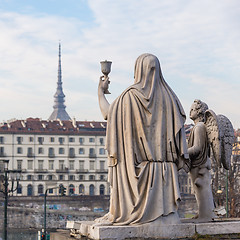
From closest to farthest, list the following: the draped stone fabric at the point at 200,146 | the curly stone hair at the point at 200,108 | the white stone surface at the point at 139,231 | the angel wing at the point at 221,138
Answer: the white stone surface at the point at 139,231 → the angel wing at the point at 221,138 → the draped stone fabric at the point at 200,146 → the curly stone hair at the point at 200,108

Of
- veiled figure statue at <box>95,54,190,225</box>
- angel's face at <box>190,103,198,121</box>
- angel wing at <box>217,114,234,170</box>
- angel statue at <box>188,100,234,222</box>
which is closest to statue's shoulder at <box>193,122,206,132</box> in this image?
angel statue at <box>188,100,234,222</box>

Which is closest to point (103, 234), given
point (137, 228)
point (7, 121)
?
point (137, 228)

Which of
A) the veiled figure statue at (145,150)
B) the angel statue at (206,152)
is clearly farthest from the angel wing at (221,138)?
the veiled figure statue at (145,150)

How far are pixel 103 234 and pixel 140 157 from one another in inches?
43.4

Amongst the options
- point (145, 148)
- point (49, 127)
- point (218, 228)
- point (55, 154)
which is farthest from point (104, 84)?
point (55, 154)

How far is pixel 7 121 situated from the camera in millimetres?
141250

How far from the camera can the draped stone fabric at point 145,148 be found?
340 inches

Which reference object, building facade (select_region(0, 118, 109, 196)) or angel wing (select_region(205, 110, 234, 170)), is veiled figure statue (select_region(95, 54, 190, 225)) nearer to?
angel wing (select_region(205, 110, 234, 170))

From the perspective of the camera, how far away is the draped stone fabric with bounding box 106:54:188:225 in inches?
340

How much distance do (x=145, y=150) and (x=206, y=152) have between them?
5.06ft

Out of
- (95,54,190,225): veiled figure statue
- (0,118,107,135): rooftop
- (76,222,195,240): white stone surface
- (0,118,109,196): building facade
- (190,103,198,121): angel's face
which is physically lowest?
(76,222,195,240): white stone surface

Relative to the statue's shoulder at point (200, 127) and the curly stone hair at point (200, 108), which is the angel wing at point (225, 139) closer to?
the statue's shoulder at point (200, 127)

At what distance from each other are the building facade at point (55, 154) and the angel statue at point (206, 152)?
4783 inches

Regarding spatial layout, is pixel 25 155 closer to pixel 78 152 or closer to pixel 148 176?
pixel 78 152
